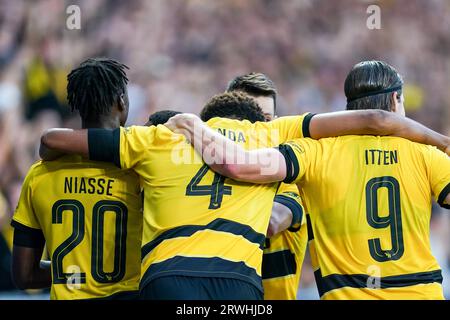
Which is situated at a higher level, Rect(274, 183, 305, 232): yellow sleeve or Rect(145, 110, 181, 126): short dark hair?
Rect(145, 110, 181, 126): short dark hair

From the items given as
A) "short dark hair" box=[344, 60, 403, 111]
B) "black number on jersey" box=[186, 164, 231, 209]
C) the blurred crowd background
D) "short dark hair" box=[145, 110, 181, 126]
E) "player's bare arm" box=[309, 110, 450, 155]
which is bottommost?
"black number on jersey" box=[186, 164, 231, 209]

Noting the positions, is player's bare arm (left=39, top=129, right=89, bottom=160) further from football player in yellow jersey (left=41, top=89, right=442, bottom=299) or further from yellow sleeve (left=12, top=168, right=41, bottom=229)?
yellow sleeve (left=12, top=168, right=41, bottom=229)

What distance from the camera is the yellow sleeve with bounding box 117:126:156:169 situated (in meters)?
3.51

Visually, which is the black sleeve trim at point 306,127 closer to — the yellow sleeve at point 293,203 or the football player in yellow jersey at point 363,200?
the football player in yellow jersey at point 363,200

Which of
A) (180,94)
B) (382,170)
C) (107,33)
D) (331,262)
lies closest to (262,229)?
(331,262)

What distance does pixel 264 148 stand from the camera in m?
3.62

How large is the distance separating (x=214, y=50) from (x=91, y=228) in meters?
4.60

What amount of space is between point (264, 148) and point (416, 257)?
870 millimetres

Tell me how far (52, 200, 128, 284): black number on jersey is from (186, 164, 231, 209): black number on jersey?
0.42 m

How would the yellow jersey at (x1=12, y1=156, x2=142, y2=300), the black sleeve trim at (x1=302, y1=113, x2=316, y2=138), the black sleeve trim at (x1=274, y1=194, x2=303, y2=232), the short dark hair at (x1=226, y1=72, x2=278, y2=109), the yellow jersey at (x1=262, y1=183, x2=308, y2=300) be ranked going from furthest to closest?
1. the short dark hair at (x1=226, y1=72, x2=278, y2=109)
2. the yellow jersey at (x1=262, y1=183, x2=308, y2=300)
3. the black sleeve trim at (x1=274, y1=194, x2=303, y2=232)
4. the black sleeve trim at (x1=302, y1=113, x2=316, y2=138)
5. the yellow jersey at (x1=12, y1=156, x2=142, y2=300)

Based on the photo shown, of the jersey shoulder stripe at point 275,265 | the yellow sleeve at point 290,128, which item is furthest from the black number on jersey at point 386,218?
the jersey shoulder stripe at point 275,265

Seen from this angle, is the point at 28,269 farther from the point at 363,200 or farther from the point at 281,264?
the point at 363,200

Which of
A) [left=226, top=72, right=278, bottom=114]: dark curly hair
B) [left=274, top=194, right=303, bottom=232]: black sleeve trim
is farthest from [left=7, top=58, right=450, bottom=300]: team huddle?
[left=226, top=72, right=278, bottom=114]: dark curly hair

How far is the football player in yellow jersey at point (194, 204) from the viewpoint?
333 centimetres
